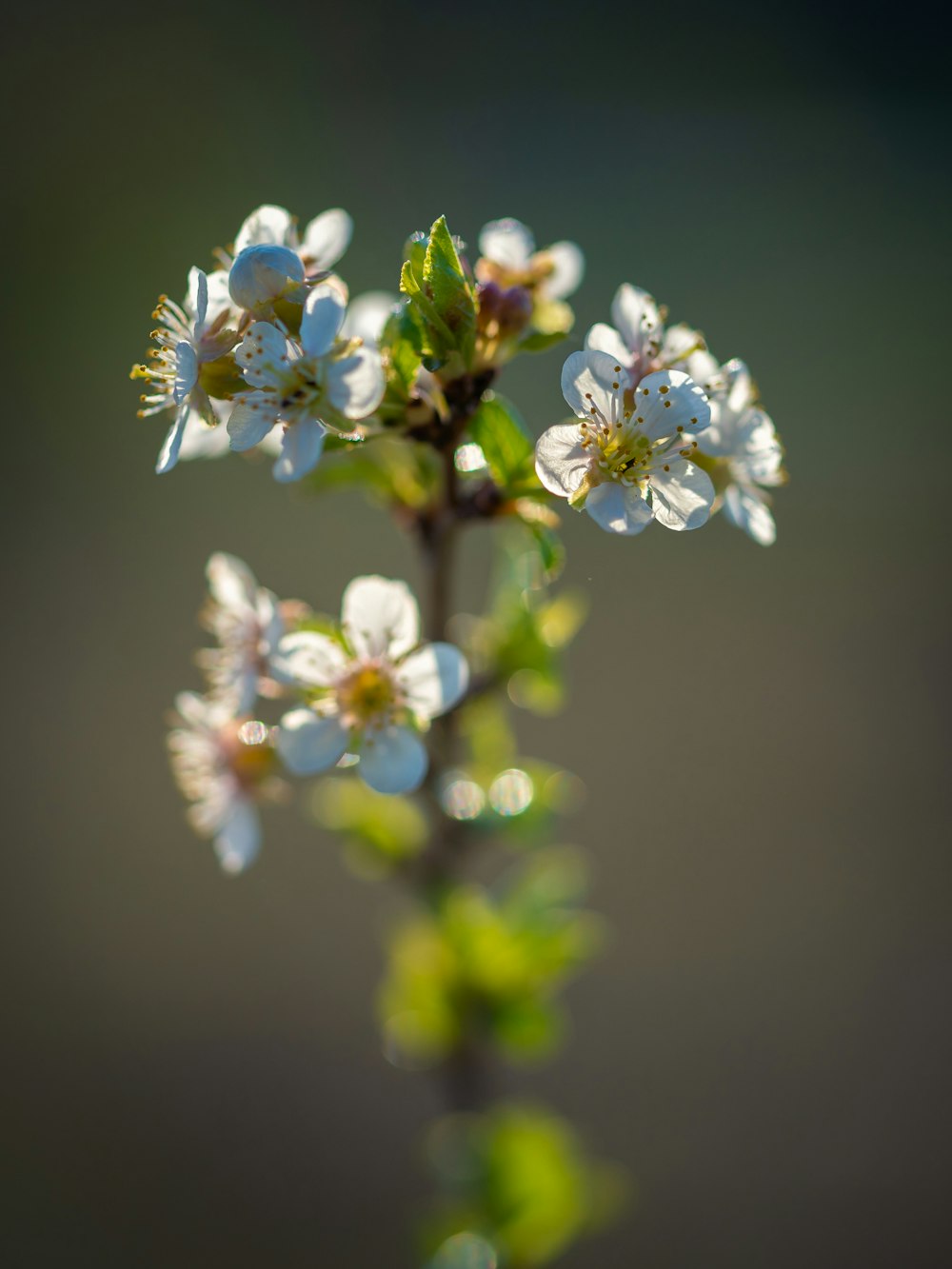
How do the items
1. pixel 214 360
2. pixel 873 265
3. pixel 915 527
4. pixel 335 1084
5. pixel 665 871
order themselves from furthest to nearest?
pixel 873 265
pixel 915 527
pixel 665 871
pixel 335 1084
pixel 214 360

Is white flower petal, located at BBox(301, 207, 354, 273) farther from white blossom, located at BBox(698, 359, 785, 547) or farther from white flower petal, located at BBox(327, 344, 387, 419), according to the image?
white blossom, located at BBox(698, 359, 785, 547)

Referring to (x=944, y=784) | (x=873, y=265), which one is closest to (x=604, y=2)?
(x=873, y=265)

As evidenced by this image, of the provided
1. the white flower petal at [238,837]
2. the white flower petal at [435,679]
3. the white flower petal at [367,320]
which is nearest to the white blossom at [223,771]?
the white flower petal at [238,837]

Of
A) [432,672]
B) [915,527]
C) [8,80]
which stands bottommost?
[432,672]

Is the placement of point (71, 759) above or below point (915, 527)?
below

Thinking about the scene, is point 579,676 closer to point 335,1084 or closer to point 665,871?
point 665,871

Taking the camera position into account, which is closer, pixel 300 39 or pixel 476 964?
pixel 476 964

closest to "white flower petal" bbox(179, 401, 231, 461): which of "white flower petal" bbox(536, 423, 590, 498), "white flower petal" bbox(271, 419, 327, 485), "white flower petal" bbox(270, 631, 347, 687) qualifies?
"white flower petal" bbox(271, 419, 327, 485)

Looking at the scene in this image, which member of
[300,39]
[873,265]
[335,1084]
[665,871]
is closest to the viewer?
[335,1084]
